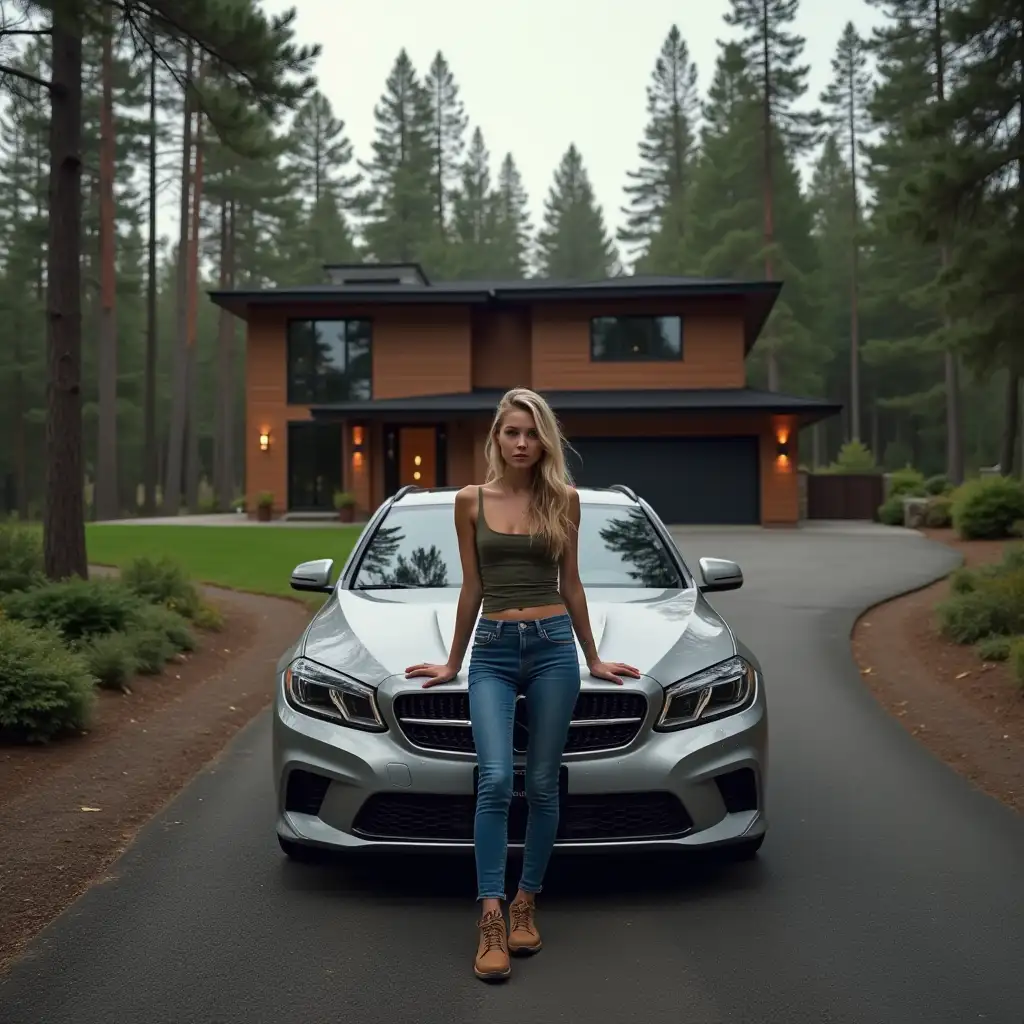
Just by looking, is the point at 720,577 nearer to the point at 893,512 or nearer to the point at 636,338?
the point at 893,512

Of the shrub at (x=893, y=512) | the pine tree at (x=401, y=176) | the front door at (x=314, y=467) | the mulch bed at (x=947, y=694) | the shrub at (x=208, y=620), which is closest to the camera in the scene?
the mulch bed at (x=947, y=694)

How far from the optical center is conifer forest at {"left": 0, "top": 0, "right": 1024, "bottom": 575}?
1357 centimetres

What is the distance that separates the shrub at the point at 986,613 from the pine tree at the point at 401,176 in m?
58.9

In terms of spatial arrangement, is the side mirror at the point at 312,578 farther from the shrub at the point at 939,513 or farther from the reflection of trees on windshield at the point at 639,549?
the shrub at the point at 939,513

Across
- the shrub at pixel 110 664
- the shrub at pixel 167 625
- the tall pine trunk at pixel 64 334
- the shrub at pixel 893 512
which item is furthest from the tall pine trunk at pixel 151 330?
the shrub at pixel 110 664

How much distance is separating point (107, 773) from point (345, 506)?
2367cm

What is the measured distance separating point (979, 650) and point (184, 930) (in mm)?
8423

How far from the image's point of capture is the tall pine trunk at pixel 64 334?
12.6 m

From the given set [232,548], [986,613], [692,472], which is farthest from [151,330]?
[986,613]

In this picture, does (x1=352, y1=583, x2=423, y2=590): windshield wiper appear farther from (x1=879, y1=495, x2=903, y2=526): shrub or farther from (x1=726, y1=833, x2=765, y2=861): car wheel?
(x1=879, y1=495, x2=903, y2=526): shrub

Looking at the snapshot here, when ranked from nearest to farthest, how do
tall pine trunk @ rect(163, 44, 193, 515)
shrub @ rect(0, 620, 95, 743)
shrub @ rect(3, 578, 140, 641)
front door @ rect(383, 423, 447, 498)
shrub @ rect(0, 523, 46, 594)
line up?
1. shrub @ rect(0, 620, 95, 743)
2. shrub @ rect(3, 578, 140, 641)
3. shrub @ rect(0, 523, 46, 594)
4. front door @ rect(383, 423, 447, 498)
5. tall pine trunk @ rect(163, 44, 193, 515)

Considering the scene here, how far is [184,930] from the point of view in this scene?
14.6 ft

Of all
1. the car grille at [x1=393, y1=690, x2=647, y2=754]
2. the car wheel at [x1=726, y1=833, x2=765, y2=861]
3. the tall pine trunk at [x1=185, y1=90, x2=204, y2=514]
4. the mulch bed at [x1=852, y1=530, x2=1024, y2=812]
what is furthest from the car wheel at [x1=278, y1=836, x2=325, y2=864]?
the tall pine trunk at [x1=185, y1=90, x2=204, y2=514]

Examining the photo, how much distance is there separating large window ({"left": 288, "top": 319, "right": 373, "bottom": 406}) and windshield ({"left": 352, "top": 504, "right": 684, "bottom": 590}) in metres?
26.7
